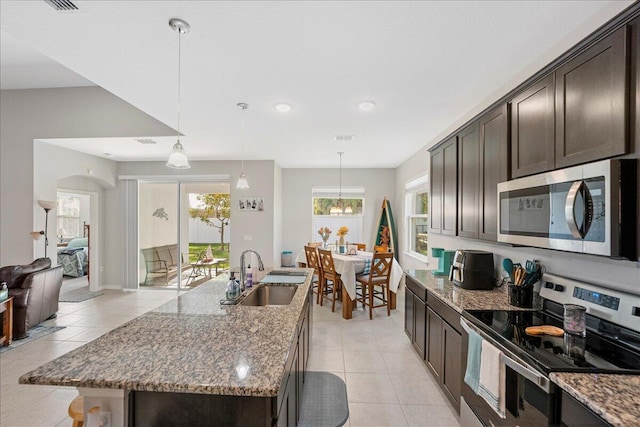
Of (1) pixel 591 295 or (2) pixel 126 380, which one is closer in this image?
(2) pixel 126 380

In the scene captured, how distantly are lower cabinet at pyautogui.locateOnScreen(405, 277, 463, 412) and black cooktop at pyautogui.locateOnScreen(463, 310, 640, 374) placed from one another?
1.41 feet

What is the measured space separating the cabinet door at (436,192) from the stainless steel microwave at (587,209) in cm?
167

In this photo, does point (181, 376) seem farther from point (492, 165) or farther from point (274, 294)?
point (492, 165)

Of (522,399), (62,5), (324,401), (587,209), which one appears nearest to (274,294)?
(324,401)

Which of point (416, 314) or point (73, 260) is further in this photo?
point (73, 260)

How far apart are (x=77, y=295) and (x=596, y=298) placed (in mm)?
7429

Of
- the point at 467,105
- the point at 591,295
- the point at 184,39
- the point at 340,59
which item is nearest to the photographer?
the point at 591,295

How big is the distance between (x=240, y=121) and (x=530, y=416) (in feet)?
11.6

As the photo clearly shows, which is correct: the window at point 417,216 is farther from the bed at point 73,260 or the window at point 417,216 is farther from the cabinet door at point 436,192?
the bed at point 73,260

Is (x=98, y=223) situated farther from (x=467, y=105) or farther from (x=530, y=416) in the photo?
(x=530, y=416)

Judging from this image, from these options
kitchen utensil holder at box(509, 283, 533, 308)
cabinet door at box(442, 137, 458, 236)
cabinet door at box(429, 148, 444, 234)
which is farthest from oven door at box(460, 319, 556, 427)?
cabinet door at box(429, 148, 444, 234)

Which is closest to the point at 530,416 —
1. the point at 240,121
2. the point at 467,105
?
the point at 467,105

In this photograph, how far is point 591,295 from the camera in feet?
5.29

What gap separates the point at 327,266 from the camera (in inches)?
190
